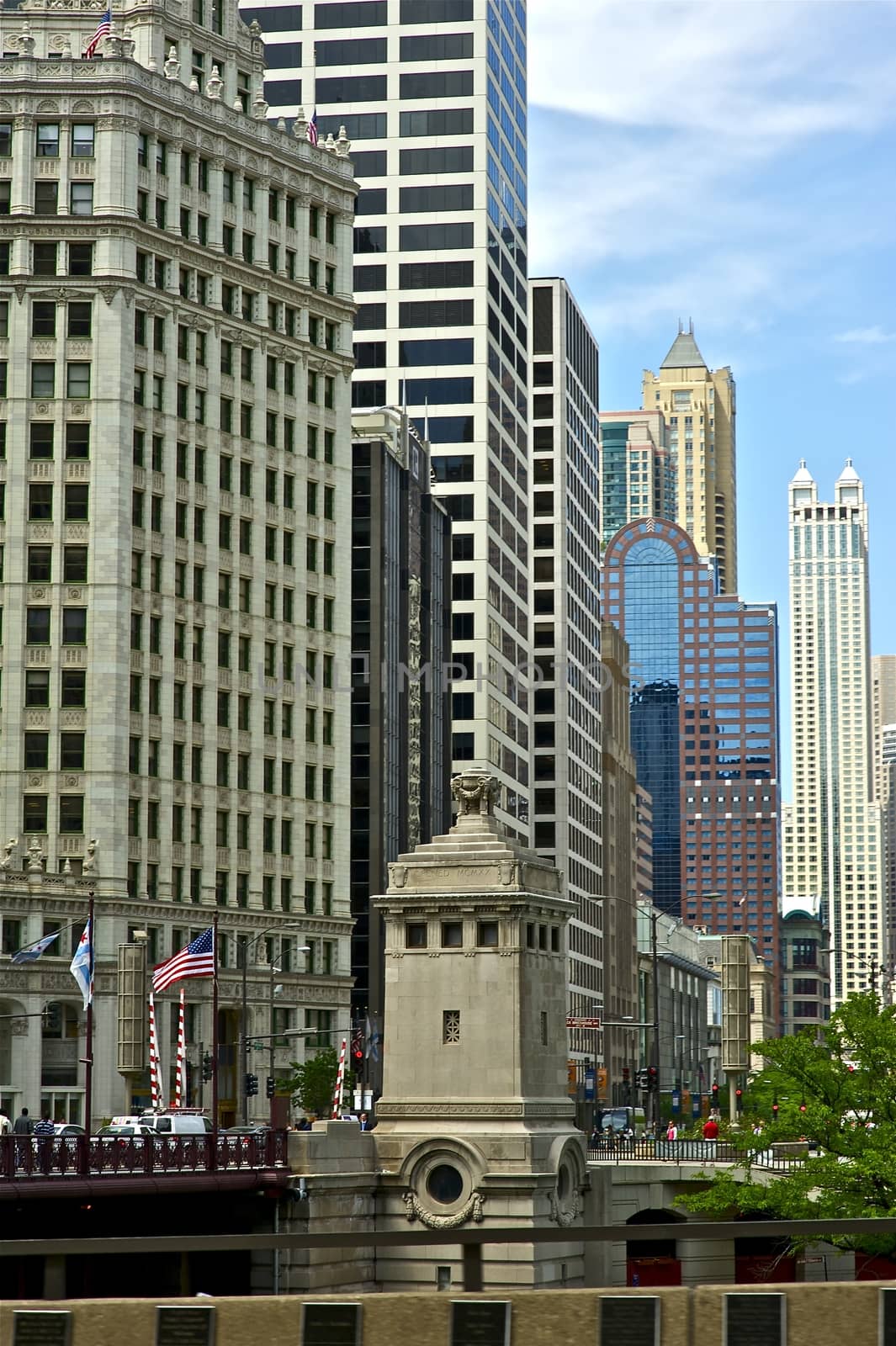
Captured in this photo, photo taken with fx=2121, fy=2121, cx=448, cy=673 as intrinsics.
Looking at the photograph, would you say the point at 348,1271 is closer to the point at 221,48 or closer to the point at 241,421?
the point at 241,421

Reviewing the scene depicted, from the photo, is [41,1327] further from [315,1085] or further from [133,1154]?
[315,1085]

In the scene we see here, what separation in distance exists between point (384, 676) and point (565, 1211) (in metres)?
70.1

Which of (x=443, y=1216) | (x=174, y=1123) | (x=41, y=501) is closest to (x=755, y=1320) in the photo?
(x=443, y=1216)

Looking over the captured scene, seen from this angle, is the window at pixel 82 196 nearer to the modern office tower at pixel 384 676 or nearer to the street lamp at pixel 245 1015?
the modern office tower at pixel 384 676

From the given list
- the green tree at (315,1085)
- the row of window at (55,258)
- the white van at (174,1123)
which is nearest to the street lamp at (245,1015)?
the green tree at (315,1085)

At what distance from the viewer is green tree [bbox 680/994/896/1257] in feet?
201

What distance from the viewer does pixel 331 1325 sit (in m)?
12.4

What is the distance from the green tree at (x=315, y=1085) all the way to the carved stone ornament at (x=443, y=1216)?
126 ft

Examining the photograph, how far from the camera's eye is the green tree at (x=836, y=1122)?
61.4 m

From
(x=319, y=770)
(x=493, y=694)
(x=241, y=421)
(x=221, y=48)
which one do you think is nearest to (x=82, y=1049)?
(x=319, y=770)

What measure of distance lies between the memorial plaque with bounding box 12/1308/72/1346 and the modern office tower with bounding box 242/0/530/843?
150 metres

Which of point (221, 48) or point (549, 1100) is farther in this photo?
point (221, 48)

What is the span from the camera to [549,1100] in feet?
229

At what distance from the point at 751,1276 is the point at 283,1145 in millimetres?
18398
